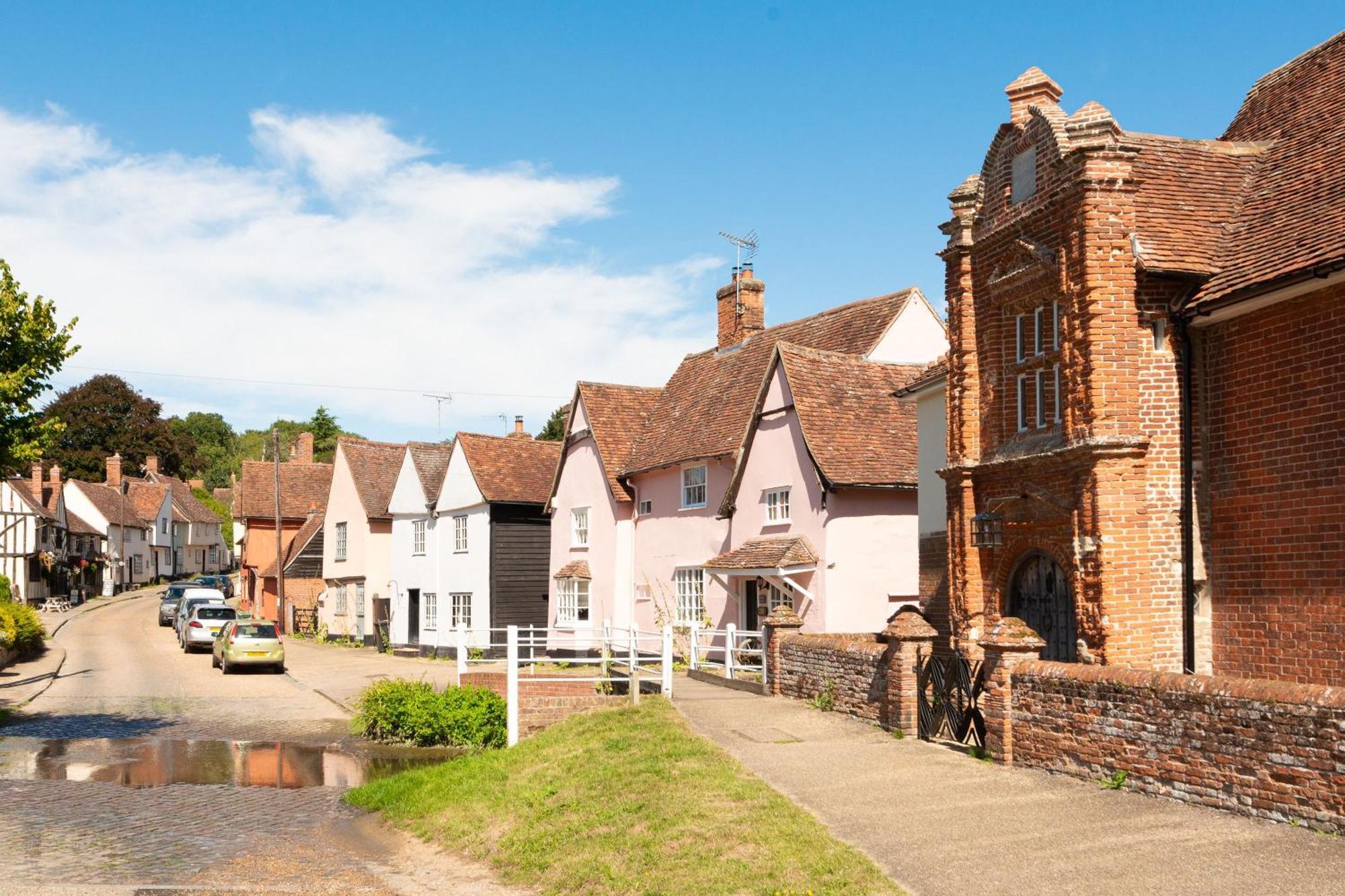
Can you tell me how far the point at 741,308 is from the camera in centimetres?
3531

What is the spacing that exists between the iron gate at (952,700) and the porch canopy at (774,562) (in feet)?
31.7

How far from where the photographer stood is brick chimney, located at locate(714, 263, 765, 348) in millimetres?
35281

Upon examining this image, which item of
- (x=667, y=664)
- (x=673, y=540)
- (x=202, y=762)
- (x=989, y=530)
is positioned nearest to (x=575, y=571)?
(x=673, y=540)

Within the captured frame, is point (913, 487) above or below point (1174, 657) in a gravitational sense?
above

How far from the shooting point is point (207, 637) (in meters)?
39.3

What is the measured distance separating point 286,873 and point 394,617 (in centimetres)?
3420

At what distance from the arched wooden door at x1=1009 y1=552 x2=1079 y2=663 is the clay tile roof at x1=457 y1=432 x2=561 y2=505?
2343cm

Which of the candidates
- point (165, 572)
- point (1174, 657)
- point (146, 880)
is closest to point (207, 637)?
point (146, 880)

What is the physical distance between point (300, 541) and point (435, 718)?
37593mm

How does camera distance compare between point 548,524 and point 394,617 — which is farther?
point 394,617

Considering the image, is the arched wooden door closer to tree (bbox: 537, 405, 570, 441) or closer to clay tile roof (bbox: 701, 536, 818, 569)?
clay tile roof (bbox: 701, 536, 818, 569)

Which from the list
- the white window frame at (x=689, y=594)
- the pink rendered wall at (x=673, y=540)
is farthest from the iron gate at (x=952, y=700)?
the white window frame at (x=689, y=594)

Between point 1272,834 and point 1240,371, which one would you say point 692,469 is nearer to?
point 1240,371

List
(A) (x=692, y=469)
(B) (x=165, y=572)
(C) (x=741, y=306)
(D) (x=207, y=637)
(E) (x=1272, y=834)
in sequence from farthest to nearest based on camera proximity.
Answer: (B) (x=165, y=572)
(D) (x=207, y=637)
(C) (x=741, y=306)
(A) (x=692, y=469)
(E) (x=1272, y=834)
